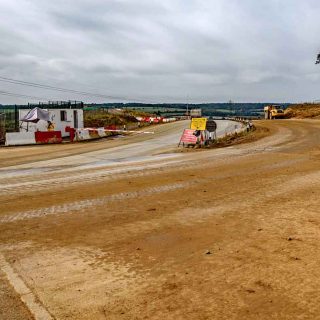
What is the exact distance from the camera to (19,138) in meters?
35.6

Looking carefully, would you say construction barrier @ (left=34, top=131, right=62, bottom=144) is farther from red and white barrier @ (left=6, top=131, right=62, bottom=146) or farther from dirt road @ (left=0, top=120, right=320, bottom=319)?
dirt road @ (left=0, top=120, right=320, bottom=319)

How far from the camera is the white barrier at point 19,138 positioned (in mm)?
35062

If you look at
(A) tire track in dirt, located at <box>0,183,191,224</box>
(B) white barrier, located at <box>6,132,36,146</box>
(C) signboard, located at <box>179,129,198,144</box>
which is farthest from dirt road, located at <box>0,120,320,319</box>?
(B) white barrier, located at <box>6,132,36,146</box>

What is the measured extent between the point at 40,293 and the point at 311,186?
389 inches

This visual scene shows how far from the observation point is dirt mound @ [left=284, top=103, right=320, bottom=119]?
7176 cm

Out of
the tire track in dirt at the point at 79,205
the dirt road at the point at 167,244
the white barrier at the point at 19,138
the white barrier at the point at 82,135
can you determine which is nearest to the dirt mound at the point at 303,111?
the white barrier at the point at 82,135

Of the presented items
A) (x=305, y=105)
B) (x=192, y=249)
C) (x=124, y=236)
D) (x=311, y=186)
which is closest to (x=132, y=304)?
(x=192, y=249)

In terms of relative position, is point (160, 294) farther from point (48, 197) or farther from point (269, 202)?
point (48, 197)

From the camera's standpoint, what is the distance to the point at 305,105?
86125 mm

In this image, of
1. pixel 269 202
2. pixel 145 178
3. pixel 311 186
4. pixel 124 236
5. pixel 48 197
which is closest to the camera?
pixel 124 236

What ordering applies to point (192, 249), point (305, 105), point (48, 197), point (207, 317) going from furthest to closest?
point (305, 105)
point (48, 197)
point (192, 249)
point (207, 317)

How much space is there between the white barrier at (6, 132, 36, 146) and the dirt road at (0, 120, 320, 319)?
65.6ft

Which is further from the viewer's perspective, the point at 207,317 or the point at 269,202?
the point at 269,202

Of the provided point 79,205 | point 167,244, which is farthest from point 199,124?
point 167,244
